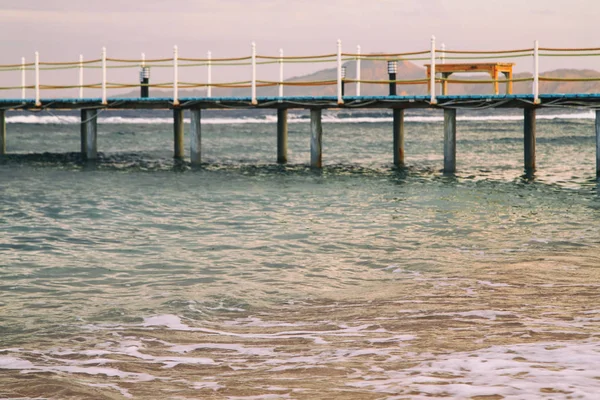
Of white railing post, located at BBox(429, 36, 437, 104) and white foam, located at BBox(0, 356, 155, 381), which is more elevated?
white railing post, located at BBox(429, 36, 437, 104)

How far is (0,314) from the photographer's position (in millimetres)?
7535

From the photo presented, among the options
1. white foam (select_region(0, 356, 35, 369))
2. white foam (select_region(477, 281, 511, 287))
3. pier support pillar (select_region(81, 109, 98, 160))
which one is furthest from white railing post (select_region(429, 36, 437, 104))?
white foam (select_region(0, 356, 35, 369))

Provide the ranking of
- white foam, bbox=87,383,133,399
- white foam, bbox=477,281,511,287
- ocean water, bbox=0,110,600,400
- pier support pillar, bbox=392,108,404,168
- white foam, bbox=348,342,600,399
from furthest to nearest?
pier support pillar, bbox=392,108,404,168 < white foam, bbox=477,281,511,287 < ocean water, bbox=0,110,600,400 < white foam, bbox=87,383,133,399 < white foam, bbox=348,342,600,399

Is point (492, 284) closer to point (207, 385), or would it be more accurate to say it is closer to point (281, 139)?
point (207, 385)

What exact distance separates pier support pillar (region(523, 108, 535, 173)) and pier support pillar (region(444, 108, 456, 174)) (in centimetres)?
185

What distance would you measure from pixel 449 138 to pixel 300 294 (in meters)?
14.7

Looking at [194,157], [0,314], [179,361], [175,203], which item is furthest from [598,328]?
[194,157]

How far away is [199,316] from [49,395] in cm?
233

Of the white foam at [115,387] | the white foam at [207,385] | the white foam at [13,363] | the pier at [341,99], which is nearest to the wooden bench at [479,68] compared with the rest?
the pier at [341,99]

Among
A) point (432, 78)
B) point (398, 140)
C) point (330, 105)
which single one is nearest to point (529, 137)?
point (398, 140)

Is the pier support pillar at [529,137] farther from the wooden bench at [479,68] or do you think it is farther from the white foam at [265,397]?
the white foam at [265,397]

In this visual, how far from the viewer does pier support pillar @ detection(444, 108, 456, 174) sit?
2195cm

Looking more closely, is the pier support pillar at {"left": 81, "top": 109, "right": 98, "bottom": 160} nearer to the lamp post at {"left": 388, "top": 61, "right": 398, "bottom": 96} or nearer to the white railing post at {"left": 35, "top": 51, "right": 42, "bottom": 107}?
the white railing post at {"left": 35, "top": 51, "right": 42, "bottom": 107}

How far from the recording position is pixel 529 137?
22.9m
